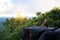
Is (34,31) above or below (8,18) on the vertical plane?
above

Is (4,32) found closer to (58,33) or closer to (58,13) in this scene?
(58,13)

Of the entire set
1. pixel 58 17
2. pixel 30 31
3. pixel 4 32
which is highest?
pixel 30 31

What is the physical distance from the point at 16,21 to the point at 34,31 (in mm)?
21245

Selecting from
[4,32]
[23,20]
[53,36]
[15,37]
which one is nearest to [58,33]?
[53,36]

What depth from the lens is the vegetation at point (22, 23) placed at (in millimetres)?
14984

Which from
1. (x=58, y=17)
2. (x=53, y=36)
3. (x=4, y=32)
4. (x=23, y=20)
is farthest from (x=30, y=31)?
(x=23, y=20)

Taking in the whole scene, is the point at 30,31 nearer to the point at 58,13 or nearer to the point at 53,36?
the point at 53,36

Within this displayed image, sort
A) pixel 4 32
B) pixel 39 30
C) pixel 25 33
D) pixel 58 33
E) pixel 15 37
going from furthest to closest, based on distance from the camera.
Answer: pixel 4 32
pixel 15 37
pixel 25 33
pixel 39 30
pixel 58 33

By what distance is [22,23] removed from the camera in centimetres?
2386

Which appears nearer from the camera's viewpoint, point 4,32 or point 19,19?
point 4,32

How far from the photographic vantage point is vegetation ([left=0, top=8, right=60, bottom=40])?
1498 cm

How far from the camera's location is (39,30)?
3955 millimetres

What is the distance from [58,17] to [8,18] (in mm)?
10938

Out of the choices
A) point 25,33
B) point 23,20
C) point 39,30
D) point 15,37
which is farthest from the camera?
point 23,20
